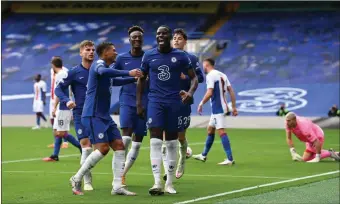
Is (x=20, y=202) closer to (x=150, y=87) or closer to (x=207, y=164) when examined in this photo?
(x=150, y=87)

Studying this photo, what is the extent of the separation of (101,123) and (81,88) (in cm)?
140

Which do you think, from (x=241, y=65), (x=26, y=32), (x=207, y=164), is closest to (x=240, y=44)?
(x=241, y=65)

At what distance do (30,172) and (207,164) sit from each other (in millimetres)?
3772

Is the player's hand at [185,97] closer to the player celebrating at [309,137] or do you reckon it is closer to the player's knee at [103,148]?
the player's knee at [103,148]

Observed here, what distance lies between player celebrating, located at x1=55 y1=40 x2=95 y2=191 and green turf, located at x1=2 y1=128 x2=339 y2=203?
2.10 ft

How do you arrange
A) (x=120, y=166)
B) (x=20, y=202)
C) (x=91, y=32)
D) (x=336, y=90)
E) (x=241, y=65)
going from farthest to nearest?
(x=91, y=32) < (x=241, y=65) < (x=336, y=90) < (x=120, y=166) < (x=20, y=202)

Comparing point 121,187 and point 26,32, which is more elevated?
point 26,32

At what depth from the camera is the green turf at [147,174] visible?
10945 mm

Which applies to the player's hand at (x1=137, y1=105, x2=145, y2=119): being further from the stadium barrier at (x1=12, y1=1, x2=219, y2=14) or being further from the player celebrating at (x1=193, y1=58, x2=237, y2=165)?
the stadium barrier at (x1=12, y1=1, x2=219, y2=14)

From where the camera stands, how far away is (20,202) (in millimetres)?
10336

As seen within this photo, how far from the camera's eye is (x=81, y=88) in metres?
12.1

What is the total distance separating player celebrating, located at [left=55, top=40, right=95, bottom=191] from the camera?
11.8 meters

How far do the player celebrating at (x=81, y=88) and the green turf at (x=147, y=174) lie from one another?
64cm

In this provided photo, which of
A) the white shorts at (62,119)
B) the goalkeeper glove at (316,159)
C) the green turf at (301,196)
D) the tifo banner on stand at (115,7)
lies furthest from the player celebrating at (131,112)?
the tifo banner on stand at (115,7)
